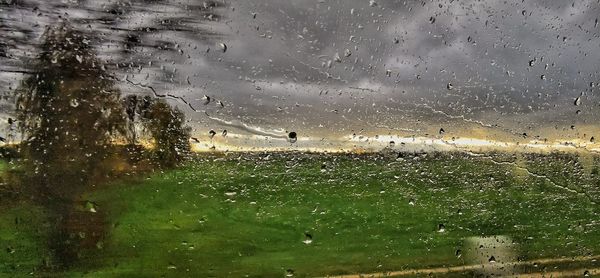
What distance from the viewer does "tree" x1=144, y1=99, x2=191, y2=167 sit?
2.38 m

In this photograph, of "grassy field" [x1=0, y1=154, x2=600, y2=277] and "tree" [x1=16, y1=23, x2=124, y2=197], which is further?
"grassy field" [x1=0, y1=154, x2=600, y2=277]

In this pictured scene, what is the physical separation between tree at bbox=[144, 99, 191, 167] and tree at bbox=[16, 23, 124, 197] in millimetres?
149

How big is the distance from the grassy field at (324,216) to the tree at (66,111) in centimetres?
17

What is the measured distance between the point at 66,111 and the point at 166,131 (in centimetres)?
46

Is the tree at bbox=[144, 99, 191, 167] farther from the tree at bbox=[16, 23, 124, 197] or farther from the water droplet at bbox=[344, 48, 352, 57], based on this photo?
the water droplet at bbox=[344, 48, 352, 57]

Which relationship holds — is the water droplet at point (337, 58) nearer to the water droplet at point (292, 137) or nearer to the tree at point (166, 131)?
the water droplet at point (292, 137)

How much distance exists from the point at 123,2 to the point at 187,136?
27.4 inches

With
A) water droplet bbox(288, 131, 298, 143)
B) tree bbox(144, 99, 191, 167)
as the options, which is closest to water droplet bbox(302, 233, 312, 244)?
water droplet bbox(288, 131, 298, 143)

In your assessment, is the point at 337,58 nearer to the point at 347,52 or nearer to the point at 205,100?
the point at 347,52

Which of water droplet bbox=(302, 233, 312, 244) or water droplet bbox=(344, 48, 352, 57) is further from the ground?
water droplet bbox=(344, 48, 352, 57)

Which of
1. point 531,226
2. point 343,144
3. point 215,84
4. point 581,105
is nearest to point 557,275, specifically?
point 531,226

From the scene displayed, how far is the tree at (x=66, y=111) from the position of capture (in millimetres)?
2178

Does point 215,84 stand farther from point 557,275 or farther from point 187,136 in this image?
point 557,275

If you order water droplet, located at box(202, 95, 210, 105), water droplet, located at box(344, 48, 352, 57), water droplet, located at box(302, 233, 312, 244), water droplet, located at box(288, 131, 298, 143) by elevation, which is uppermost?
water droplet, located at box(344, 48, 352, 57)
